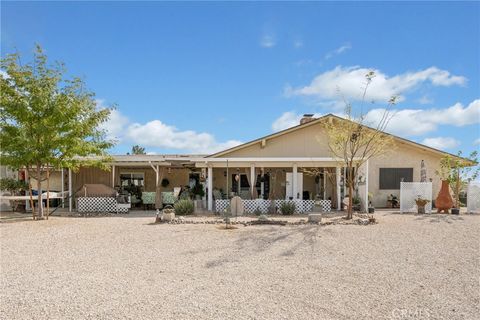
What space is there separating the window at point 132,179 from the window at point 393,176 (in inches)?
561

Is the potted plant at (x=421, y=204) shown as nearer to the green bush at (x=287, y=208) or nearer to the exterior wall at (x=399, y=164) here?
the exterior wall at (x=399, y=164)

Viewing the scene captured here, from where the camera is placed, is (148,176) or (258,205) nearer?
(258,205)

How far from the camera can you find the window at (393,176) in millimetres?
19422

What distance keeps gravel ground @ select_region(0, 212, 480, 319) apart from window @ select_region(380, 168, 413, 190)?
798cm

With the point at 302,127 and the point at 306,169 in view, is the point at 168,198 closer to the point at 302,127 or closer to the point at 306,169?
the point at 306,169

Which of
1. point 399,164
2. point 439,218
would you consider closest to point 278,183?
point 399,164

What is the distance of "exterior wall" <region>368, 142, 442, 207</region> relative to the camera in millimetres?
19359

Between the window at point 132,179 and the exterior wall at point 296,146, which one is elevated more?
the exterior wall at point 296,146

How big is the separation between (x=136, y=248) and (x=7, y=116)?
959 cm

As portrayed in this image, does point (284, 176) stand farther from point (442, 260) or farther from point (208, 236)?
point (442, 260)

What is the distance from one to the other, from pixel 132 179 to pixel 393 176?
15.5 m

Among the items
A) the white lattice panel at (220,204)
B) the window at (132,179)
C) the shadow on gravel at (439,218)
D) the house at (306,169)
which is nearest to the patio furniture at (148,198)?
the house at (306,169)

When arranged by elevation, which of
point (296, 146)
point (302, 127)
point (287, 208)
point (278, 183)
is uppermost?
point (302, 127)

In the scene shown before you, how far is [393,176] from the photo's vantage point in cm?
1945
